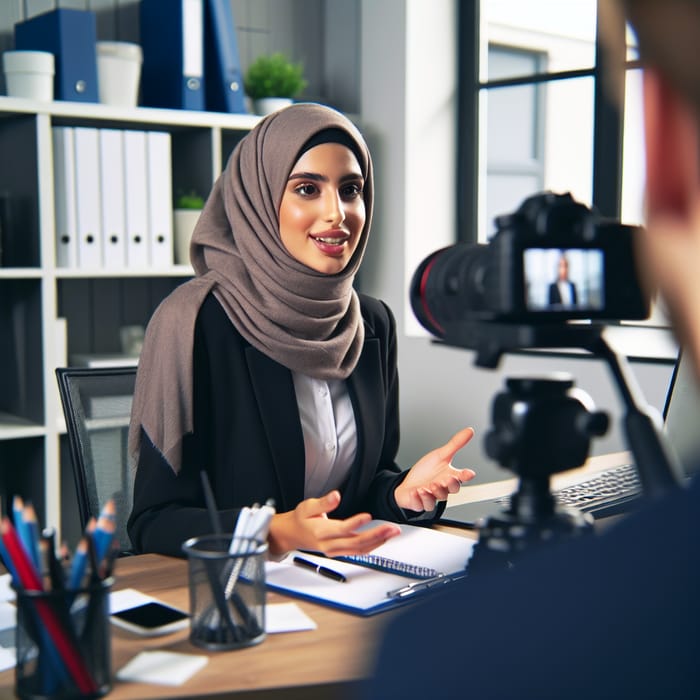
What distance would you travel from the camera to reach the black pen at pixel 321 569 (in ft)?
3.76

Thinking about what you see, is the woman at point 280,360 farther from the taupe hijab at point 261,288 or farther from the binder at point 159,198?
the binder at point 159,198

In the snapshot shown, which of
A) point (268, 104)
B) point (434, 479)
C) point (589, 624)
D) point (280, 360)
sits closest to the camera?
point (589, 624)

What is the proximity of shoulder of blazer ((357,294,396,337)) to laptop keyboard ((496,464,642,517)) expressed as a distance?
0.46 meters

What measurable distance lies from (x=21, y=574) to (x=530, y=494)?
45 centimetres

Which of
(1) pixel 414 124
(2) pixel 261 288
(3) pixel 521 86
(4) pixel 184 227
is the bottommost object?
(2) pixel 261 288

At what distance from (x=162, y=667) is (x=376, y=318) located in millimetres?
1145

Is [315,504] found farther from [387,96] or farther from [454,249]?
[387,96]

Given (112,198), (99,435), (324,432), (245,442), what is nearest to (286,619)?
(245,442)

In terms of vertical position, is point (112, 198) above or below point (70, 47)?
below

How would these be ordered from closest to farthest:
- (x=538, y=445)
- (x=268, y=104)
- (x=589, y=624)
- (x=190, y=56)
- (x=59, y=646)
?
(x=589, y=624) < (x=538, y=445) < (x=59, y=646) < (x=190, y=56) < (x=268, y=104)

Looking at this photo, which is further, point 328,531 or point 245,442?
point 245,442

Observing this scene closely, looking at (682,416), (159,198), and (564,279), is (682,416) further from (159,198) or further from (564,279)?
(159,198)

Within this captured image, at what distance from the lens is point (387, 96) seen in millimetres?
3109

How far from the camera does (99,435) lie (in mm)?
1719
